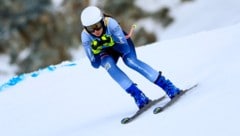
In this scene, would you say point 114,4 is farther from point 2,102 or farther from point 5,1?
point 2,102

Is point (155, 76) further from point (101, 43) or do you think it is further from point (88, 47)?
point (88, 47)

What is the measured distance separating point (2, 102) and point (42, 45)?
51.1 ft

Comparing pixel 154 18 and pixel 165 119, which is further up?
pixel 154 18

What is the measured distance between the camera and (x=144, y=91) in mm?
10555

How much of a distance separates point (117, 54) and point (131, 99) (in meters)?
2.43

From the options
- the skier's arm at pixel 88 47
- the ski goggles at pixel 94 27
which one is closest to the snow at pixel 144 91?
the skier's arm at pixel 88 47

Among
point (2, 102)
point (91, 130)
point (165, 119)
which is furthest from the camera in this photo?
point (2, 102)

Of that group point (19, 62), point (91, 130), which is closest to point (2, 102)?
point (91, 130)

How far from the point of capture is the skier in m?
7.71

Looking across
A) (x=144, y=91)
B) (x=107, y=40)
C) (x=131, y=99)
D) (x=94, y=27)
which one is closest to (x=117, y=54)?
(x=107, y=40)

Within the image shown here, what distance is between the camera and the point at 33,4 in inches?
1162

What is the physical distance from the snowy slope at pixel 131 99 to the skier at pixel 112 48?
36 centimetres

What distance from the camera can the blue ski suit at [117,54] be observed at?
7.80m

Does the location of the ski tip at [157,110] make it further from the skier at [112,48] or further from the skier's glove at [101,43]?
the skier's glove at [101,43]
